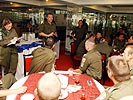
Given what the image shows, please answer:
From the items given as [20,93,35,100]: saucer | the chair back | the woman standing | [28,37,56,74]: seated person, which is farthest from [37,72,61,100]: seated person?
the woman standing

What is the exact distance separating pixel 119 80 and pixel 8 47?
3.56m

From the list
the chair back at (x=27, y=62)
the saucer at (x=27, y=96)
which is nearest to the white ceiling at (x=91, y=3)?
the chair back at (x=27, y=62)

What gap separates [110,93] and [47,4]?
8.28 meters

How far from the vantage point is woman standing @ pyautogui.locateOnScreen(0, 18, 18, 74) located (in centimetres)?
470

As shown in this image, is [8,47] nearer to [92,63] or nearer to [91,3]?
[92,63]

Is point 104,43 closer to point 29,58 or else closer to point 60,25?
point 29,58

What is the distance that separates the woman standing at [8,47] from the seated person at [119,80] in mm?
3263

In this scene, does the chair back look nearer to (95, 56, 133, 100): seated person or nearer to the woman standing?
the woman standing

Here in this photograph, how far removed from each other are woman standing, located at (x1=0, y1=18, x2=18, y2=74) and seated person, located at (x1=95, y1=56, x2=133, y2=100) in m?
3.26

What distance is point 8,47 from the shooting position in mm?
4844

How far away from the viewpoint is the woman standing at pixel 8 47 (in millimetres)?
4703

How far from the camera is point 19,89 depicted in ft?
7.88

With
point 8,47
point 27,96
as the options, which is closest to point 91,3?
point 8,47

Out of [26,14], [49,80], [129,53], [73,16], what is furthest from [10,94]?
[26,14]
